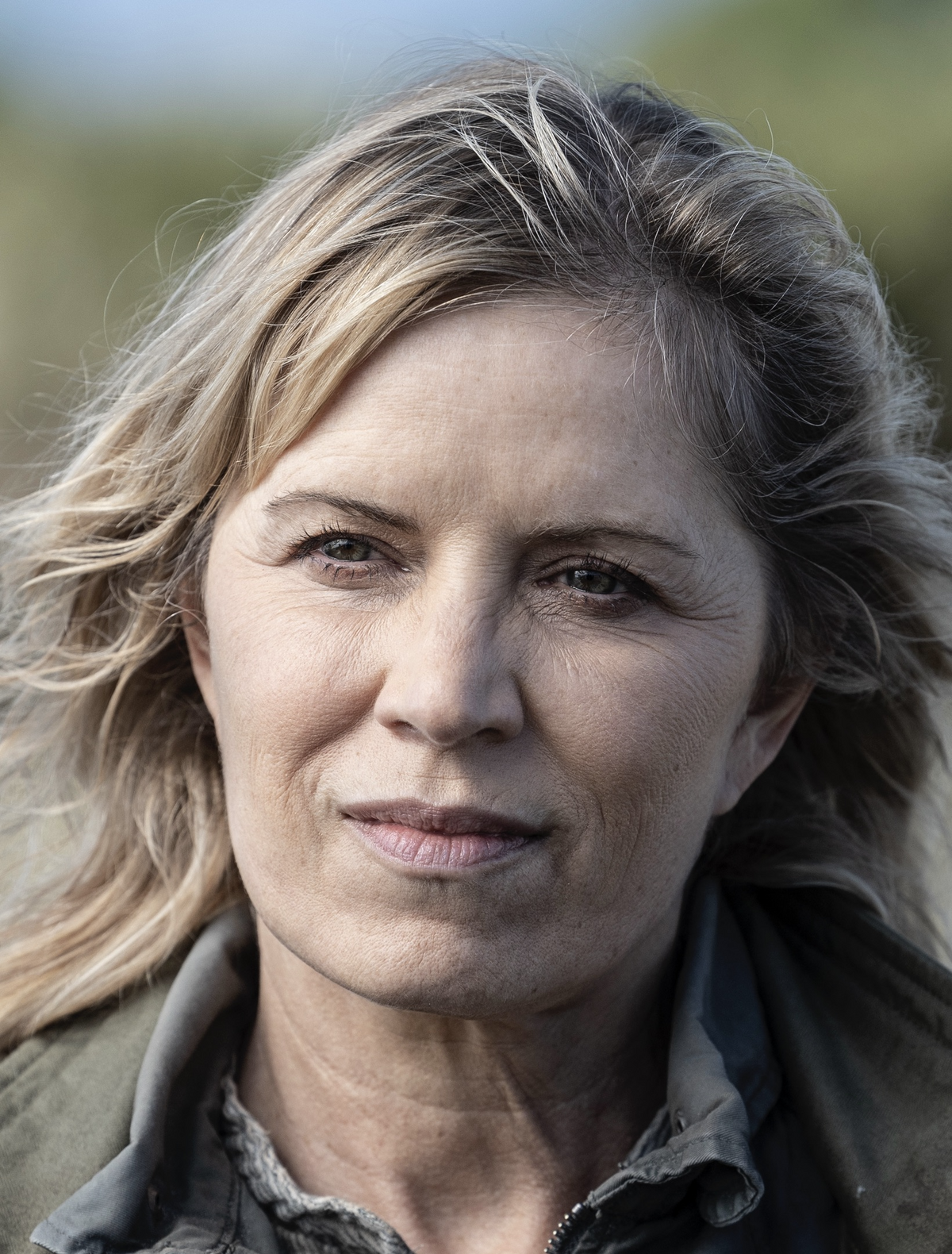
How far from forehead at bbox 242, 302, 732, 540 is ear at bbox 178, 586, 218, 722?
447 millimetres

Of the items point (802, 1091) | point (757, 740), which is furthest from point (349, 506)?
point (802, 1091)

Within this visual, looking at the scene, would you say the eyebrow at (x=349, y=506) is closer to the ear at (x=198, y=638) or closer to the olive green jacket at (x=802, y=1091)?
the ear at (x=198, y=638)

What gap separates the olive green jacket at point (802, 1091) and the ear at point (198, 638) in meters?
0.56

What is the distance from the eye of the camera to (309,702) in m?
2.03

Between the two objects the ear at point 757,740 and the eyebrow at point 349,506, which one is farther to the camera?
the ear at point 757,740

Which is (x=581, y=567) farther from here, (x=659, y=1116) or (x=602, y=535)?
(x=659, y=1116)

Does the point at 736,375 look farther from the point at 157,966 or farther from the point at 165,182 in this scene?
the point at 165,182

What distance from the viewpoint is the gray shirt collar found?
2.04m

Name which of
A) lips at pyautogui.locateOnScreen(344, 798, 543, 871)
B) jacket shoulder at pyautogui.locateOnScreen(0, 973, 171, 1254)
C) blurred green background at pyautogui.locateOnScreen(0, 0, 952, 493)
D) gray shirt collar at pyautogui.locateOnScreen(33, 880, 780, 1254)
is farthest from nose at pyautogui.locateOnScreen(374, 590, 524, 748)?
blurred green background at pyautogui.locateOnScreen(0, 0, 952, 493)

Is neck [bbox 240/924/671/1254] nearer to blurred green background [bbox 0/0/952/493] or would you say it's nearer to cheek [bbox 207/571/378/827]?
cheek [bbox 207/571/378/827]

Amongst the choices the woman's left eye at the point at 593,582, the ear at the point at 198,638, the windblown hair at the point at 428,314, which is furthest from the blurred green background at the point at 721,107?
the woman's left eye at the point at 593,582

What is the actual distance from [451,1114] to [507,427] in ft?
3.88

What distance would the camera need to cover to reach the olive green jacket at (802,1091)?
2.15m

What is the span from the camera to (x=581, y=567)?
82.2 inches
